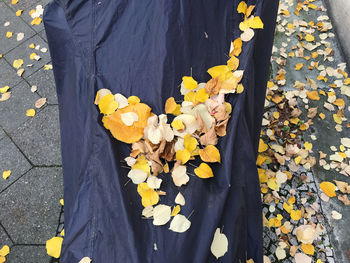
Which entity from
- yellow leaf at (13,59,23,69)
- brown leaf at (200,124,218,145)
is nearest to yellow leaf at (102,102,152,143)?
brown leaf at (200,124,218,145)

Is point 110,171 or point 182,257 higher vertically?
point 110,171

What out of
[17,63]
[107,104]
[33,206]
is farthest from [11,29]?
[107,104]

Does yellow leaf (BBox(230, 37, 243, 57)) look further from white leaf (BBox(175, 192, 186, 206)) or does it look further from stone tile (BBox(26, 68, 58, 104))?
stone tile (BBox(26, 68, 58, 104))

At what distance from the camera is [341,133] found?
2.49 m

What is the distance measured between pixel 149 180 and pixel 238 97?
0.51 meters

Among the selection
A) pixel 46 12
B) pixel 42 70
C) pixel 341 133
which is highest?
pixel 46 12

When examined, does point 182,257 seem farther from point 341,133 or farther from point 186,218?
point 341,133

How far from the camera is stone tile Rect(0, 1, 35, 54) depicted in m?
3.07

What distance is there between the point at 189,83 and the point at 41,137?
5.53ft

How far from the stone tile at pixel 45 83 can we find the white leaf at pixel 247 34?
185cm

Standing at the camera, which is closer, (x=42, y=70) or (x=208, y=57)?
(x=208, y=57)

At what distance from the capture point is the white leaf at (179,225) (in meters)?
Result: 1.10

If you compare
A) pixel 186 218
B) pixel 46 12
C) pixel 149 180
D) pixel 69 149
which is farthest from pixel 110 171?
pixel 46 12

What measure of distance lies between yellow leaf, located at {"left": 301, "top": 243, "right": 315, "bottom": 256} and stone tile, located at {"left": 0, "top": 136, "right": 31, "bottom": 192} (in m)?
2.04
